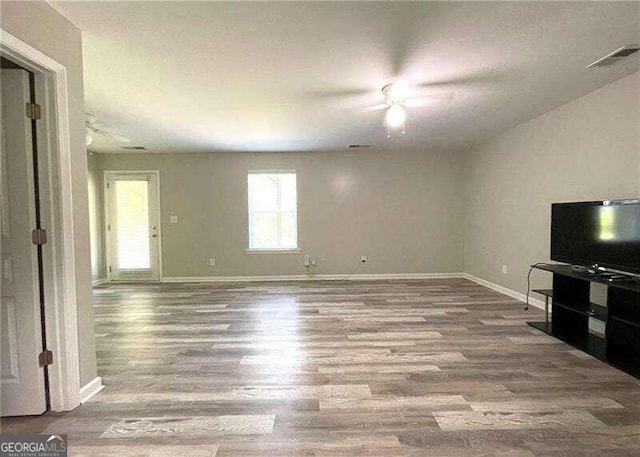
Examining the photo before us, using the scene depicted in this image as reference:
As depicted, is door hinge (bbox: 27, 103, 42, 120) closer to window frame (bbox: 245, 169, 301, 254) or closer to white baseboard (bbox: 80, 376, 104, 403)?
white baseboard (bbox: 80, 376, 104, 403)

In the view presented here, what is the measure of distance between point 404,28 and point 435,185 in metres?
4.50

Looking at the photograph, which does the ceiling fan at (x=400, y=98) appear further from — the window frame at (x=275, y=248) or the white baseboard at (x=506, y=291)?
the window frame at (x=275, y=248)

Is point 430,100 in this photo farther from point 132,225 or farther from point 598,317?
point 132,225

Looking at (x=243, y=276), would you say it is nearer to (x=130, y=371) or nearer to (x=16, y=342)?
(x=130, y=371)

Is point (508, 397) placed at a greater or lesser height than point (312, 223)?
lesser

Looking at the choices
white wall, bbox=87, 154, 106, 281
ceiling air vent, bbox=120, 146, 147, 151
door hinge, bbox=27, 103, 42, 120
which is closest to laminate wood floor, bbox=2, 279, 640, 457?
door hinge, bbox=27, 103, 42, 120

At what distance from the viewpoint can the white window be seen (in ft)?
20.6

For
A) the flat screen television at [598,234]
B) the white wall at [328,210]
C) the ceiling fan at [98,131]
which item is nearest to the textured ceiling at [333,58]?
the ceiling fan at [98,131]

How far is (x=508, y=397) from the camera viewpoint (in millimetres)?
2125

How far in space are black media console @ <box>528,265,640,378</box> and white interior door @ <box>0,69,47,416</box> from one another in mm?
4152

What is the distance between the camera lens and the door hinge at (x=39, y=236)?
1941mm

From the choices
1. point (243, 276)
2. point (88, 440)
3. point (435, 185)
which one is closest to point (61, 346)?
point (88, 440)

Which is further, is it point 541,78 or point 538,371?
point 541,78

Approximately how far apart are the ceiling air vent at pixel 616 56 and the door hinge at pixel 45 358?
4.59 metres
